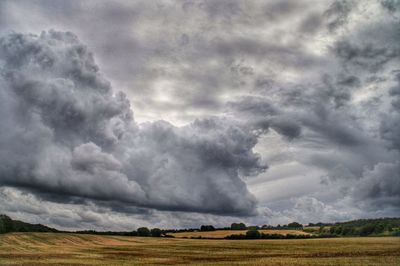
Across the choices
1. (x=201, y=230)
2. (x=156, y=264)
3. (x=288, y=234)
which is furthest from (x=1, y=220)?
(x=156, y=264)

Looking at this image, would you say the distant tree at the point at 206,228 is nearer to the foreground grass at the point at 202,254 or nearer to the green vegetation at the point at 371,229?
the green vegetation at the point at 371,229

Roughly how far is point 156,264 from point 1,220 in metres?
112

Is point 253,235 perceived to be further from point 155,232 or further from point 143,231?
point 143,231

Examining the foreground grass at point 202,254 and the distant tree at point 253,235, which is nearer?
the foreground grass at point 202,254

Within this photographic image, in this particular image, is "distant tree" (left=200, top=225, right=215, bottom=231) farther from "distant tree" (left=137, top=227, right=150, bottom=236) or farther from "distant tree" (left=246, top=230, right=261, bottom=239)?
"distant tree" (left=246, top=230, right=261, bottom=239)

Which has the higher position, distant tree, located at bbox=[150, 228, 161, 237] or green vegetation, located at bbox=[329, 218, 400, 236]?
green vegetation, located at bbox=[329, 218, 400, 236]

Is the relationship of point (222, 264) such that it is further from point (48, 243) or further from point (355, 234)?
point (355, 234)

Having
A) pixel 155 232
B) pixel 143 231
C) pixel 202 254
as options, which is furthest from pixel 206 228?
pixel 202 254

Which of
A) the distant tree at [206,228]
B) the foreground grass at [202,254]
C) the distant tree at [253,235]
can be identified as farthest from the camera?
the distant tree at [206,228]

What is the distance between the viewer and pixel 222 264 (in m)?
48.6

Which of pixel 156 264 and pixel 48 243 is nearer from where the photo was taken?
pixel 156 264

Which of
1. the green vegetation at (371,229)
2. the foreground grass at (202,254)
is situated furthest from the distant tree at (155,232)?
the green vegetation at (371,229)

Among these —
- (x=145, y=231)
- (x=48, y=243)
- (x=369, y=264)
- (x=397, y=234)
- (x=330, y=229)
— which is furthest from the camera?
(x=145, y=231)

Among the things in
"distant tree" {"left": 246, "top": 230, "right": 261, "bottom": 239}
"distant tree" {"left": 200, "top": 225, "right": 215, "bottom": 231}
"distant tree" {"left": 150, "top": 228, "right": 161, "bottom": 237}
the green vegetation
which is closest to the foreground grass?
the green vegetation
